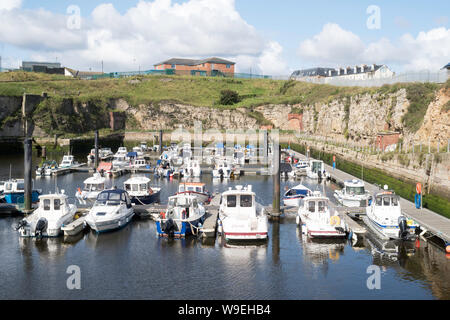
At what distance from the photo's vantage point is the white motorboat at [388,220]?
26.4 m

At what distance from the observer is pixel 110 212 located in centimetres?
2903

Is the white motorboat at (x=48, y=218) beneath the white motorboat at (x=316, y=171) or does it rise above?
beneath

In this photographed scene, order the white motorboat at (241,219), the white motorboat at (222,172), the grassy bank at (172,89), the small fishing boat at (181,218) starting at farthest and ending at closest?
the grassy bank at (172,89) → the white motorboat at (222,172) → the small fishing boat at (181,218) → the white motorboat at (241,219)

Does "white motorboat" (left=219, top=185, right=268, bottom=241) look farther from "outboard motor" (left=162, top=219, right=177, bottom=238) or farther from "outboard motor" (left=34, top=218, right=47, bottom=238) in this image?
"outboard motor" (left=34, top=218, right=47, bottom=238)

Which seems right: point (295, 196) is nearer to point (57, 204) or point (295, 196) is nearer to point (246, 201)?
point (246, 201)

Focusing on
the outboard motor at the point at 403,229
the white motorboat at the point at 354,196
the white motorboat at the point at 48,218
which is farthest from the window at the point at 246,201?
the white motorboat at the point at 48,218

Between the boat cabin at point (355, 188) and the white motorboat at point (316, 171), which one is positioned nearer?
the boat cabin at point (355, 188)

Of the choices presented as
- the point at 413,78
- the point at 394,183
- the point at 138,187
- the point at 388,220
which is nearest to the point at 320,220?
the point at 388,220

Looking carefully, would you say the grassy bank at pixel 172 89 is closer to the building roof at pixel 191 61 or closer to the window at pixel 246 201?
the building roof at pixel 191 61

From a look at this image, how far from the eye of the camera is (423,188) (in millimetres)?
33031

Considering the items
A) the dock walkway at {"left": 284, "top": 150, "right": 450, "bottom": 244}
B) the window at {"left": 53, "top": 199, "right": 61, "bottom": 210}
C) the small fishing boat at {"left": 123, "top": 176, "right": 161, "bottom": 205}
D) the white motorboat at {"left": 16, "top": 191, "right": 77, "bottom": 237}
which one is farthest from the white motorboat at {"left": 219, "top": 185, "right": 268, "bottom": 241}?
the window at {"left": 53, "top": 199, "right": 61, "bottom": 210}

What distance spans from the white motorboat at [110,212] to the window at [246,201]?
7.64 meters

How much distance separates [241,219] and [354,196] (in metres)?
12.9

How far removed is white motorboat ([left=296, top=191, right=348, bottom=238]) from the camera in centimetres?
2725
